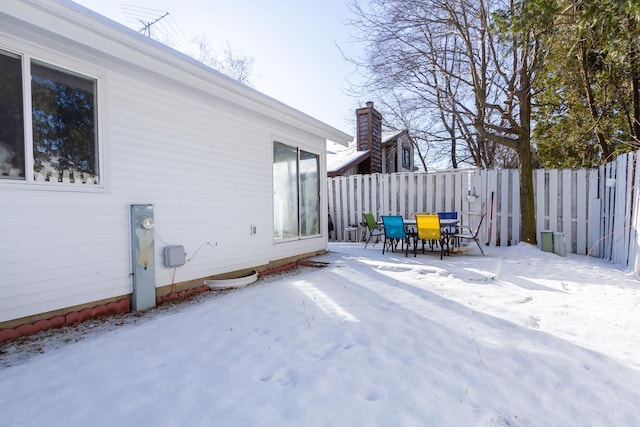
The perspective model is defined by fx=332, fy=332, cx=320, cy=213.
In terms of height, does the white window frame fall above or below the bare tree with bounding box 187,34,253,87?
below

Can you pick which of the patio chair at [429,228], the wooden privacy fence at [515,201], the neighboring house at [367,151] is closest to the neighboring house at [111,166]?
the patio chair at [429,228]

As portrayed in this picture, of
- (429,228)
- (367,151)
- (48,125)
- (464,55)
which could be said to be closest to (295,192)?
(429,228)

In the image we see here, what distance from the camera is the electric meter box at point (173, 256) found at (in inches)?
150

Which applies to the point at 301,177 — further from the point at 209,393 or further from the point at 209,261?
the point at 209,393

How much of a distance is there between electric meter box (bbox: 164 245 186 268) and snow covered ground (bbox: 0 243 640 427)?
1.61ft

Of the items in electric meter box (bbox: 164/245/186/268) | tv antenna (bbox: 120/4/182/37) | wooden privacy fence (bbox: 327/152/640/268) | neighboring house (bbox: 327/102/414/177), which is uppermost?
tv antenna (bbox: 120/4/182/37)

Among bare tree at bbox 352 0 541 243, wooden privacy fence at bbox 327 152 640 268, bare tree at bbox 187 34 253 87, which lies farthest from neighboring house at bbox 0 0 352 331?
bare tree at bbox 187 34 253 87

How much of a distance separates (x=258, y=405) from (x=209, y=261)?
290 cm

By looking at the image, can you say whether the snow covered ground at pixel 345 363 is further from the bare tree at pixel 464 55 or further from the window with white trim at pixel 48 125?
the bare tree at pixel 464 55

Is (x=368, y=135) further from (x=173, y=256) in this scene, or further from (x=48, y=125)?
(x=48, y=125)

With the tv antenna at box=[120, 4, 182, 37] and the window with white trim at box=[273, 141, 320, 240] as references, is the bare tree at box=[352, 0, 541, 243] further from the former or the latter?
the tv antenna at box=[120, 4, 182, 37]

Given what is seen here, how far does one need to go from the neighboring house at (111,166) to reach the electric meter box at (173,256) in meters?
0.02

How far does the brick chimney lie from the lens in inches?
493

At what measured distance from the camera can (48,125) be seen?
291 centimetres
